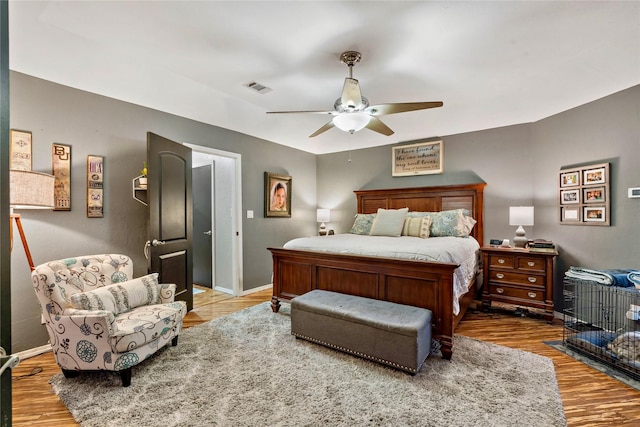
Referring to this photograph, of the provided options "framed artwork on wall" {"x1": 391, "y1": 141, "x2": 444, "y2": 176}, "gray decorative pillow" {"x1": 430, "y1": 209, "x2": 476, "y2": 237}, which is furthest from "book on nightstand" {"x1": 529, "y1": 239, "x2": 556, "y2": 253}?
"framed artwork on wall" {"x1": 391, "y1": 141, "x2": 444, "y2": 176}

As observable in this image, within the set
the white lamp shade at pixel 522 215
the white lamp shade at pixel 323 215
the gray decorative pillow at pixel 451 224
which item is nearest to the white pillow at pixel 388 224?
the gray decorative pillow at pixel 451 224

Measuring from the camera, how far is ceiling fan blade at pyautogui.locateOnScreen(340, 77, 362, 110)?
2234 mm

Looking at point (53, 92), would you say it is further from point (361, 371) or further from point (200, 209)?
point (361, 371)

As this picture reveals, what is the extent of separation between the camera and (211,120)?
3936 mm

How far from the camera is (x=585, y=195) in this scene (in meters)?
3.25

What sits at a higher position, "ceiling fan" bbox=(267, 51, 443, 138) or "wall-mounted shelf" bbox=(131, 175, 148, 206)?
"ceiling fan" bbox=(267, 51, 443, 138)

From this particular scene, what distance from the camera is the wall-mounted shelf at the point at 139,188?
3182 mm

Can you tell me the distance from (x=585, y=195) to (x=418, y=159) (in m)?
2.15

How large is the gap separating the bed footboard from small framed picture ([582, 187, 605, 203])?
6.84ft

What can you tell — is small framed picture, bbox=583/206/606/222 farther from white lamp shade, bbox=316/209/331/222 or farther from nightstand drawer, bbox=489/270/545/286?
white lamp shade, bbox=316/209/331/222

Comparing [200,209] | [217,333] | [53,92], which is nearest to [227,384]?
[217,333]

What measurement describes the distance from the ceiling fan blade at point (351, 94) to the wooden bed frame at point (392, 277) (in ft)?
4.56

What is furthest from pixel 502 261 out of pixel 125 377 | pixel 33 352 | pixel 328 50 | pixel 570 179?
pixel 33 352

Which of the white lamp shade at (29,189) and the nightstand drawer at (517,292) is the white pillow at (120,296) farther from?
the nightstand drawer at (517,292)
